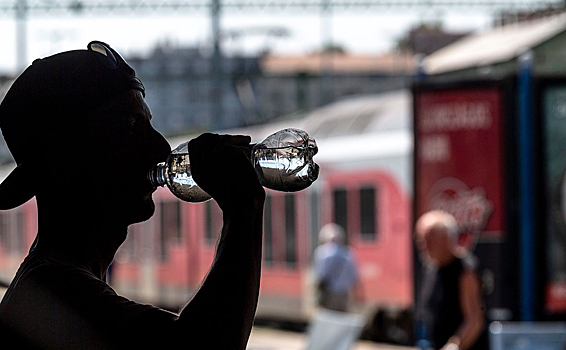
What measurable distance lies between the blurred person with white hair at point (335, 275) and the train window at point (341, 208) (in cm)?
139

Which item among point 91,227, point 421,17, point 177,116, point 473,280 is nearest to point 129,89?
point 91,227

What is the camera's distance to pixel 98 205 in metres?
1.57

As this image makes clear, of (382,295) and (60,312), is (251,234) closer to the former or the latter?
(60,312)

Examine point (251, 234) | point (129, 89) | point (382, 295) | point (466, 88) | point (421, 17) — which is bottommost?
point (382, 295)

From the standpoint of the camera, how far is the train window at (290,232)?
15320mm

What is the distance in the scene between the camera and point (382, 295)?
13.6m

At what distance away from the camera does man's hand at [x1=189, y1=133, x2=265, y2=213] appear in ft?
4.67

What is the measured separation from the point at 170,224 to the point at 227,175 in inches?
672

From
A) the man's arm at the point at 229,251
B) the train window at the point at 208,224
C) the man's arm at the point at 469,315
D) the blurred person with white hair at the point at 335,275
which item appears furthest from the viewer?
the train window at the point at 208,224

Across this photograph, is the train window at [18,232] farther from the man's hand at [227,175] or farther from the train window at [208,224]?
the man's hand at [227,175]

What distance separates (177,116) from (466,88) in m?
41.4

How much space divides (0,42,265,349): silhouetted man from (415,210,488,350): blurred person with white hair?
165 inches

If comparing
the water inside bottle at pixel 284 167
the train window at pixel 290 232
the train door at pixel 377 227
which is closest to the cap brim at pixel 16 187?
the water inside bottle at pixel 284 167

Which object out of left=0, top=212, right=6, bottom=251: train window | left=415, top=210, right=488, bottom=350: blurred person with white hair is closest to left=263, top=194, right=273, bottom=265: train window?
left=0, top=212, right=6, bottom=251: train window
